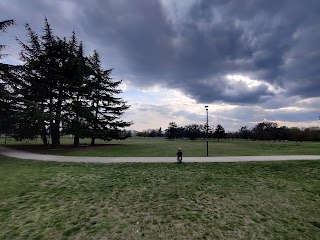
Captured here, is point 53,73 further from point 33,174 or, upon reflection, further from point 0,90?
point 33,174

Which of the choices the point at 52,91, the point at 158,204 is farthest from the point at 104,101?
the point at 158,204

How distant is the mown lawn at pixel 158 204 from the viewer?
17.6ft

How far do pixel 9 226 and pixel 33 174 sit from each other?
5.97m

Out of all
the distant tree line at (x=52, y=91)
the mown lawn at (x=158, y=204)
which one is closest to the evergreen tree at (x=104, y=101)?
the distant tree line at (x=52, y=91)

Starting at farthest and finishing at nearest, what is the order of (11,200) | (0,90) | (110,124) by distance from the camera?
(110,124) → (0,90) → (11,200)

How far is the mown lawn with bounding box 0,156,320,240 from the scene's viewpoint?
5.36 m

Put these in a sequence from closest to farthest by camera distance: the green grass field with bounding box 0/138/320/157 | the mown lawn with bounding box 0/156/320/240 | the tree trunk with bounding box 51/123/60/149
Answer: the mown lawn with bounding box 0/156/320/240, the green grass field with bounding box 0/138/320/157, the tree trunk with bounding box 51/123/60/149

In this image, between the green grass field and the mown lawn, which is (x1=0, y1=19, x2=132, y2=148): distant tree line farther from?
the mown lawn

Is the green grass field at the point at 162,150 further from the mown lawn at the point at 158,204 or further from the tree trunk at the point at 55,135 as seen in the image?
the mown lawn at the point at 158,204

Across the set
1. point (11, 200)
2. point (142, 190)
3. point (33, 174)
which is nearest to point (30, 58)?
point (33, 174)

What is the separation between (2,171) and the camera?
37.9 ft

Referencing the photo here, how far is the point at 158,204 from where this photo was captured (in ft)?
23.1

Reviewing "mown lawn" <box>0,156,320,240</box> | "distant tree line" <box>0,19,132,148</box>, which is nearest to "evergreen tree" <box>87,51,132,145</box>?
"distant tree line" <box>0,19,132,148</box>

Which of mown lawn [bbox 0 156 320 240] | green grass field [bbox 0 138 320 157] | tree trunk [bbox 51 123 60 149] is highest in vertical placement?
tree trunk [bbox 51 123 60 149]
